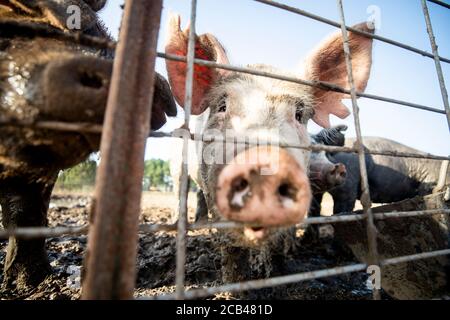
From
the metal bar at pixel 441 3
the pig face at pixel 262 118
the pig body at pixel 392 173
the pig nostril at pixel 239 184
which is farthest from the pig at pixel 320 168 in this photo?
the pig nostril at pixel 239 184

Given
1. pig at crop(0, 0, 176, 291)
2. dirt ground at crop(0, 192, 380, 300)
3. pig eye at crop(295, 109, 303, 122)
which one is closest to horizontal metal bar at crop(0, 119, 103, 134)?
pig at crop(0, 0, 176, 291)

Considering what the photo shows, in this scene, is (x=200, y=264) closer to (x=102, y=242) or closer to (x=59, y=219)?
(x=102, y=242)

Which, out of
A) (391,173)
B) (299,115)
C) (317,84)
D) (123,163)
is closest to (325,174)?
(299,115)

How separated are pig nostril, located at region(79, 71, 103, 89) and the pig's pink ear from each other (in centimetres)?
141

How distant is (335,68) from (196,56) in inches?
58.6

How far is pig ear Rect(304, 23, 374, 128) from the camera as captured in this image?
2670mm

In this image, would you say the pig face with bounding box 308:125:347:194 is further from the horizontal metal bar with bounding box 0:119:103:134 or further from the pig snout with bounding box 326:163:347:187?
the horizontal metal bar with bounding box 0:119:103:134

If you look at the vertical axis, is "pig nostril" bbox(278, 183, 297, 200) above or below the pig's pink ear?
below

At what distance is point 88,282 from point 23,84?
0.81 metres

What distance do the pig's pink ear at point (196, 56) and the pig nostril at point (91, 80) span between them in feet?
4.64

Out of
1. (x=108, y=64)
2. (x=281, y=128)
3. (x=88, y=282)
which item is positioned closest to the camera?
(x=88, y=282)

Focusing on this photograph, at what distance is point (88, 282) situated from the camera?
911 millimetres

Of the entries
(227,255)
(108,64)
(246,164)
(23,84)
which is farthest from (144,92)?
(227,255)

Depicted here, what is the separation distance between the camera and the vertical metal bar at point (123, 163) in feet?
3.05
